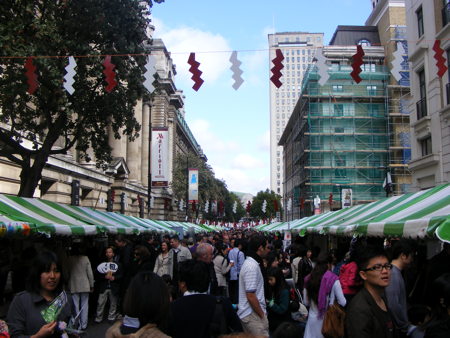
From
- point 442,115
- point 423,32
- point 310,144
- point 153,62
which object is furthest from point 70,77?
point 310,144

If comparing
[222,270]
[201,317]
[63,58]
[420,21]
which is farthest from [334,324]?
[420,21]

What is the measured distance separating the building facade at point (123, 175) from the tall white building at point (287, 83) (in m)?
56.7

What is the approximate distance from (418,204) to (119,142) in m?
35.9

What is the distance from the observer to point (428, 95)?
22844mm

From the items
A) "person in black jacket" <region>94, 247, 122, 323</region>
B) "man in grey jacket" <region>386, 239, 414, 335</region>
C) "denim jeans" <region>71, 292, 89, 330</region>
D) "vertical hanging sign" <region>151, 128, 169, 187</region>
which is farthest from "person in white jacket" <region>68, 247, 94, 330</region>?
"vertical hanging sign" <region>151, 128, 169, 187</region>

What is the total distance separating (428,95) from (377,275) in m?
21.2

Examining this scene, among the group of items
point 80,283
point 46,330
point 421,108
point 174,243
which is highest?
point 421,108

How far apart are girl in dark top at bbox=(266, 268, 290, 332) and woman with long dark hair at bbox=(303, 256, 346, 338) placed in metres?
1.16

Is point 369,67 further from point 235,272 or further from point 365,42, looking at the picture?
point 235,272

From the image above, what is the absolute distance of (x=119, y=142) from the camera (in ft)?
140

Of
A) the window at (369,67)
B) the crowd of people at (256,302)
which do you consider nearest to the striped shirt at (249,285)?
the crowd of people at (256,302)

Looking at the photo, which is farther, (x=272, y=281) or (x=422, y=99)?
(x=422, y=99)

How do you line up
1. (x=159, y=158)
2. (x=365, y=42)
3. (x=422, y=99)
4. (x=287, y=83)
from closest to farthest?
(x=422, y=99)
(x=159, y=158)
(x=365, y=42)
(x=287, y=83)

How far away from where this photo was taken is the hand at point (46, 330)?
12.5 feet
